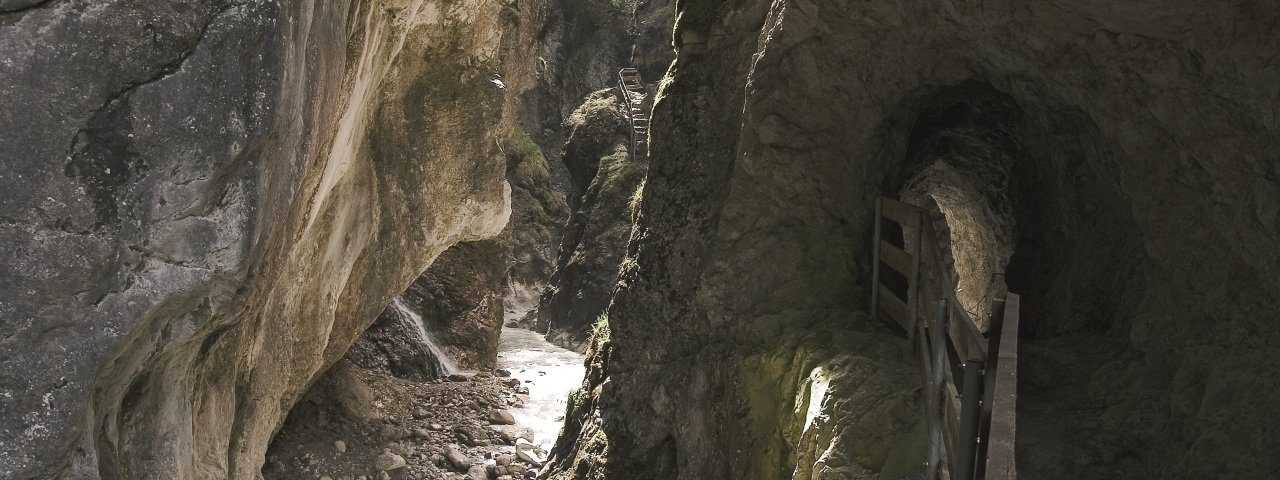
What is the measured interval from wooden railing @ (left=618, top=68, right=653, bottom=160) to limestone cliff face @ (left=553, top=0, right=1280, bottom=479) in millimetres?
13375

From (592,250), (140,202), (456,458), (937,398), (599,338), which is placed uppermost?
(592,250)

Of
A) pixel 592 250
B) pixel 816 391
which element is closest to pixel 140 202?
pixel 816 391

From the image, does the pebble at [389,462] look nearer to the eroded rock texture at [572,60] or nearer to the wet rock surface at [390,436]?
the wet rock surface at [390,436]

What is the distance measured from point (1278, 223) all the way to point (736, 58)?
3.63 metres

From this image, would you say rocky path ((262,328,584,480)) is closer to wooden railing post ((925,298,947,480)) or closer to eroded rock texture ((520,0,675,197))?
wooden railing post ((925,298,947,480))

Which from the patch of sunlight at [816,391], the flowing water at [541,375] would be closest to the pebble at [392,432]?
the flowing water at [541,375]

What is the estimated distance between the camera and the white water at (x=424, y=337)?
13.7 metres

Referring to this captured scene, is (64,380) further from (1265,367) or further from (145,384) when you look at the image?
(1265,367)

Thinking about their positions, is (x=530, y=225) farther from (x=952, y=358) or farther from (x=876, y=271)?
(x=952, y=358)

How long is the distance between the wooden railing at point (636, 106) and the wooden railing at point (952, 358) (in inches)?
571

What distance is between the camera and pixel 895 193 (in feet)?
23.7

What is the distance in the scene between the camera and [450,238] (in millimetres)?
10820

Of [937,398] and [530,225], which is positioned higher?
[530,225]

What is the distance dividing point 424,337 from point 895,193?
8378 millimetres
